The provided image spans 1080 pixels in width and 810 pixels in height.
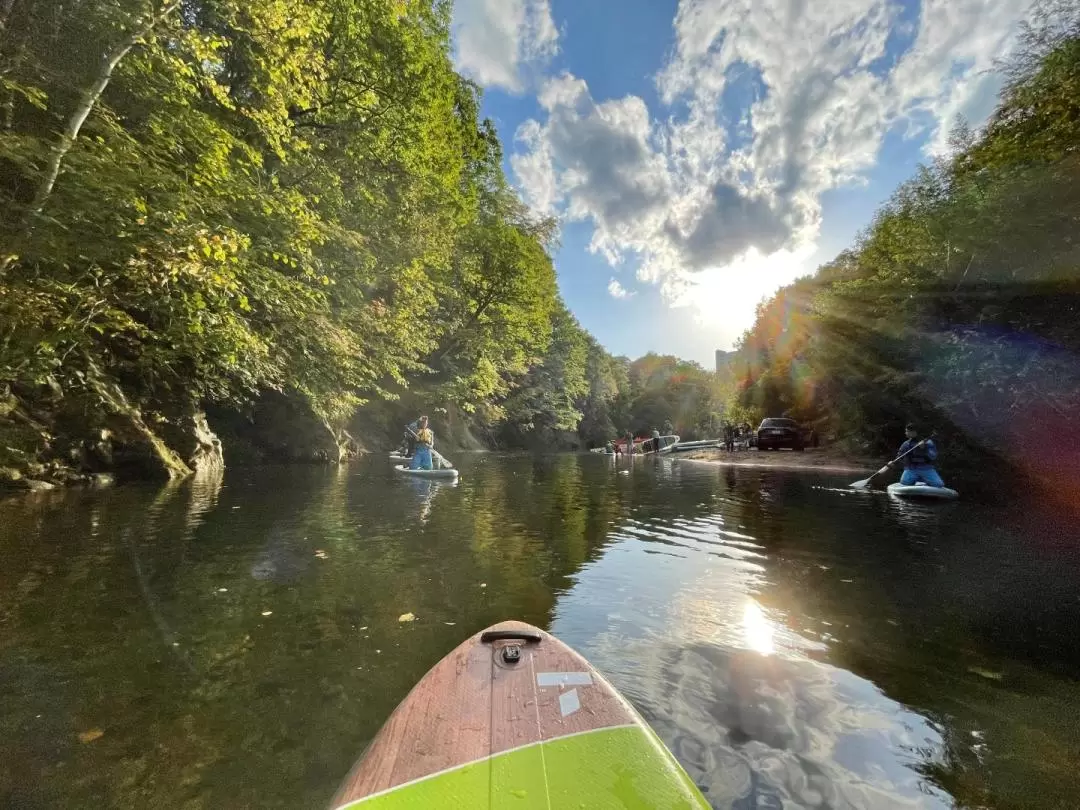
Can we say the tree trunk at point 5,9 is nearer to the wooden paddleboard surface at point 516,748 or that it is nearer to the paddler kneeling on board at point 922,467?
the wooden paddleboard surface at point 516,748

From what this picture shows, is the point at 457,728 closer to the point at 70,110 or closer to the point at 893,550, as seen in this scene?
the point at 893,550

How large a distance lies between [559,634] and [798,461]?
86.6 feet

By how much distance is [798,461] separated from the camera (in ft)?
88.8

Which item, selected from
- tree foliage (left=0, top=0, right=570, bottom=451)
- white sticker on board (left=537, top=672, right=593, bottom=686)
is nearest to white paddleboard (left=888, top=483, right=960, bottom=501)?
white sticker on board (left=537, top=672, right=593, bottom=686)

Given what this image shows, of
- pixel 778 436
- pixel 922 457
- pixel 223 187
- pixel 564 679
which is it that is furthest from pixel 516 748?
pixel 778 436

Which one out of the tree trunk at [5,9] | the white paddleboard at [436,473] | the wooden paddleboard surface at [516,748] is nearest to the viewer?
the wooden paddleboard surface at [516,748]

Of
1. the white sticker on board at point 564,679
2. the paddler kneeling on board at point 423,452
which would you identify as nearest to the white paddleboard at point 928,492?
the white sticker on board at point 564,679

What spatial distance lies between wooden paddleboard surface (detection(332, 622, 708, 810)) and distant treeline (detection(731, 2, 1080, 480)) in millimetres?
19681

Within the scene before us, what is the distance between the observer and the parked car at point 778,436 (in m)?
33.0

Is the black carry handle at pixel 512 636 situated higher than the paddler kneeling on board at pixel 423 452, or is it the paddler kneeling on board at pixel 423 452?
the paddler kneeling on board at pixel 423 452

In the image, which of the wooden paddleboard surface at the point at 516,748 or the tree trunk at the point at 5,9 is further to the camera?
the tree trunk at the point at 5,9

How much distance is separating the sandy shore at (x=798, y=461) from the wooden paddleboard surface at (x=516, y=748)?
22.3 metres

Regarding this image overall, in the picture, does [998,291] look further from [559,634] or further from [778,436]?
[559,634]

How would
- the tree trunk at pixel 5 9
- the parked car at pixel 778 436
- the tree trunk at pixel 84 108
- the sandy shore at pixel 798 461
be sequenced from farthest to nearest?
the parked car at pixel 778 436, the sandy shore at pixel 798 461, the tree trunk at pixel 5 9, the tree trunk at pixel 84 108
